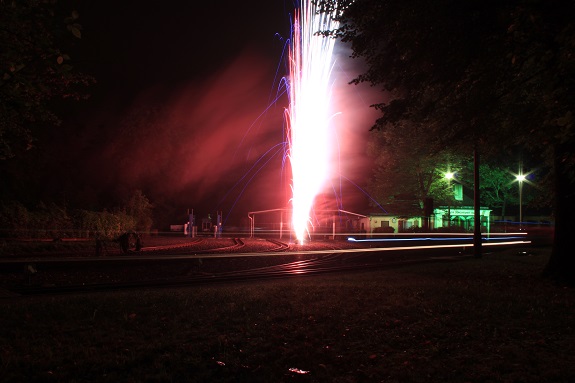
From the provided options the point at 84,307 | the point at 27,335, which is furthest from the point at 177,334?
the point at 84,307

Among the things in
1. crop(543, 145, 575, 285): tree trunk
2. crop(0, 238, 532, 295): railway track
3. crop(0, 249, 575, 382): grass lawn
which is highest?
crop(543, 145, 575, 285): tree trunk

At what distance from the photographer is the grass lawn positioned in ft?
18.6

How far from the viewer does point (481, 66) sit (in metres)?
9.83

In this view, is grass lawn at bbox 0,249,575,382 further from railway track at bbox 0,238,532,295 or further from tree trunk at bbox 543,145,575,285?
railway track at bbox 0,238,532,295

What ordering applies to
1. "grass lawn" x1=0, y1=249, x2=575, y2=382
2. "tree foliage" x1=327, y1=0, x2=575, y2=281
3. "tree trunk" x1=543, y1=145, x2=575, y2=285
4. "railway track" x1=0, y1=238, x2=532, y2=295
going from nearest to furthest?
"grass lawn" x1=0, y1=249, x2=575, y2=382 < "tree foliage" x1=327, y1=0, x2=575, y2=281 < "tree trunk" x1=543, y1=145, x2=575, y2=285 < "railway track" x1=0, y1=238, x2=532, y2=295

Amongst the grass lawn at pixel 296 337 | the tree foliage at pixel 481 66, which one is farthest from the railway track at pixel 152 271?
the tree foliage at pixel 481 66

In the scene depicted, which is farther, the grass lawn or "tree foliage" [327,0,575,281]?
"tree foliage" [327,0,575,281]

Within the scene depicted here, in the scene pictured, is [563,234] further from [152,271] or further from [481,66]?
[152,271]

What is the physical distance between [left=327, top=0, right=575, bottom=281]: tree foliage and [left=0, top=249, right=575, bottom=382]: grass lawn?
→ 9.52 feet

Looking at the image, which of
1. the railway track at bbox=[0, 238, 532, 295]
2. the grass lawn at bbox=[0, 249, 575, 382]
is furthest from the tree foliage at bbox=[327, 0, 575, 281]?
the railway track at bbox=[0, 238, 532, 295]

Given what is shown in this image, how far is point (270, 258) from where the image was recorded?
2486 centimetres

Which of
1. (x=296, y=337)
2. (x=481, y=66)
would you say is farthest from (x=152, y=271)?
(x=481, y=66)

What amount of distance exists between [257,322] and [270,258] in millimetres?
16889

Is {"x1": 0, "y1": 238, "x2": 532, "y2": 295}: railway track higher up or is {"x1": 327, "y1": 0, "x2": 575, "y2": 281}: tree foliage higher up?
{"x1": 327, "y1": 0, "x2": 575, "y2": 281}: tree foliage
